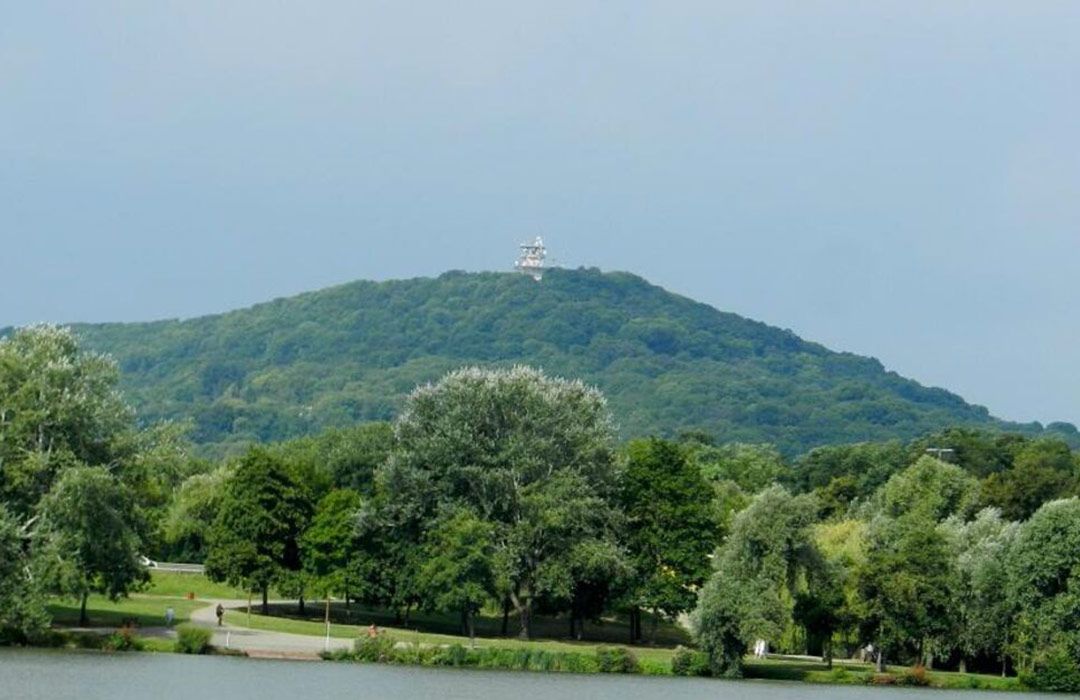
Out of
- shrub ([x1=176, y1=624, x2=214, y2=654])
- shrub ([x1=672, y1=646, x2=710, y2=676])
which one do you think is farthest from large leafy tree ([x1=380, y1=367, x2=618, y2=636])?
shrub ([x1=176, y1=624, x2=214, y2=654])

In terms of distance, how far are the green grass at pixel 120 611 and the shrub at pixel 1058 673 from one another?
1279 inches

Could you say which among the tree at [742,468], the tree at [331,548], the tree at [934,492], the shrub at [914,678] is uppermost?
the tree at [742,468]

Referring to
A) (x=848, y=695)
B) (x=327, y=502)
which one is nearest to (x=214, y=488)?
(x=327, y=502)

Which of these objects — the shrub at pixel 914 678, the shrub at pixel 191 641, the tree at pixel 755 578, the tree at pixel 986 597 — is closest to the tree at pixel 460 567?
the tree at pixel 755 578

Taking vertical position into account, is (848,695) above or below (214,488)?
below

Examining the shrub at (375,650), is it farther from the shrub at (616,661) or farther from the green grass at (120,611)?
the green grass at (120,611)

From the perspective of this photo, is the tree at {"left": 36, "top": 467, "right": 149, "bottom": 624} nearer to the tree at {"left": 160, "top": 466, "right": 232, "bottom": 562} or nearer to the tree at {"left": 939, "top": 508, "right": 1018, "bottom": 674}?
the tree at {"left": 939, "top": 508, "right": 1018, "bottom": 674}

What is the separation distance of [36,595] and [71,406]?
7923 millimetres

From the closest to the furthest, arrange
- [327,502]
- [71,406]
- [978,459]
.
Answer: [71,406] < [327,502] < [978,459]

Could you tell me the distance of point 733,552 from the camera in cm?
7175

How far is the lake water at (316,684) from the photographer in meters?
52.0

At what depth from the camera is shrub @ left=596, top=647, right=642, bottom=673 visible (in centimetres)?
7193

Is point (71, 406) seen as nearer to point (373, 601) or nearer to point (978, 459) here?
point (373, 601)

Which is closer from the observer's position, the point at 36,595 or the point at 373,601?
the point at 36,595
